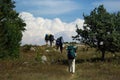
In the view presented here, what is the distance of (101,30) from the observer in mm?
41625

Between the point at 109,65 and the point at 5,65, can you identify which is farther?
the point at 109,65

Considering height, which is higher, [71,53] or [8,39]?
[8,39]

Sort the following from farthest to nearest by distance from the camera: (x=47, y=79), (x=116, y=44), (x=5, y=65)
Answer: (x=116, y=44) → (x=5, y=65) → (x=47, y=79)

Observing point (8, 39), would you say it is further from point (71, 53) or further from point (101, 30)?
point (71, 53)

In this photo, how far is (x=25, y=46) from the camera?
6072 cm

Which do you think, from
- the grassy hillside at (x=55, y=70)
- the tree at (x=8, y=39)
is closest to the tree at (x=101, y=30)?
the grassy hillside at (x=55, y=70)

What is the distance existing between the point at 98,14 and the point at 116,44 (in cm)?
376

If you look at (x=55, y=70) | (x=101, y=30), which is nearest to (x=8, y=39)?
(x=101, y=30)

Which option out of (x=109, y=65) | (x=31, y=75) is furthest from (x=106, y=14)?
(x=31, y=75)

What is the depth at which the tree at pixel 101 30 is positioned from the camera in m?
41.3

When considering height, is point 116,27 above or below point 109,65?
above

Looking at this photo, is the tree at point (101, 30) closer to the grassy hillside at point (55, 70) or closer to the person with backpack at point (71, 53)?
the grassy hillside at point (55, 70)

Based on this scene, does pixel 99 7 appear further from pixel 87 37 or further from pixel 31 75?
pixel 31 75

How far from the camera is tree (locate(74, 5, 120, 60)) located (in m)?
41.3
